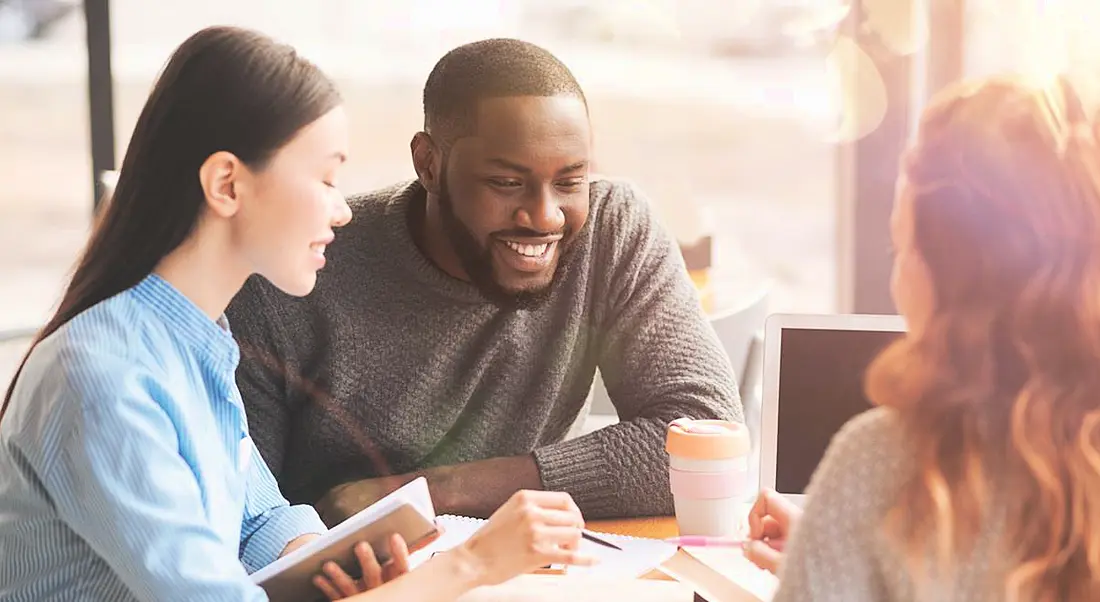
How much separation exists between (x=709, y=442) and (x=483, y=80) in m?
0.61

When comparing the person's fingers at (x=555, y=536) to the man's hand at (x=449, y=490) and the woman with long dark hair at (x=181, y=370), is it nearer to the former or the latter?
the woman with long dark hair at (x=181, y=370)

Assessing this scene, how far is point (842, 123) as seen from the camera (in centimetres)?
353

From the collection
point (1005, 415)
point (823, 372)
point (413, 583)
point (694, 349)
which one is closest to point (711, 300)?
point (694, 349)

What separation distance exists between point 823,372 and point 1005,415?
578mm

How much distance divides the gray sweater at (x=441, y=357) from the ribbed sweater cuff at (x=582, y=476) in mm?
29

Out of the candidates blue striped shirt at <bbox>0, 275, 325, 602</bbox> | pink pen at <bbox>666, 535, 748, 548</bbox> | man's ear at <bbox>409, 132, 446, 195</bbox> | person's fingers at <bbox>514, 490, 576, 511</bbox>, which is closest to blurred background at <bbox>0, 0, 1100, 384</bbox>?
man's ear at <bbox>409, 132, 446, 195</bbox>

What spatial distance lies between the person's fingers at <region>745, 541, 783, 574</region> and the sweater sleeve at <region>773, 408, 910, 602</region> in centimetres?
31

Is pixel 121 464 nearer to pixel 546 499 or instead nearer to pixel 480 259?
pixel 546 499

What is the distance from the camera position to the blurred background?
13.5ft

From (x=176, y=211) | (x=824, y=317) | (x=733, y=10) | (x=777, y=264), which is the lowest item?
(x=777, y=264)

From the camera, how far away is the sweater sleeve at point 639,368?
63.1 inches

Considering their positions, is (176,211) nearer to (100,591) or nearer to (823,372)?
(100,591)

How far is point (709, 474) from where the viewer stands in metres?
1.40

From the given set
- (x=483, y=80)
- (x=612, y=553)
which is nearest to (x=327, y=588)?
(x=612, y=553)
